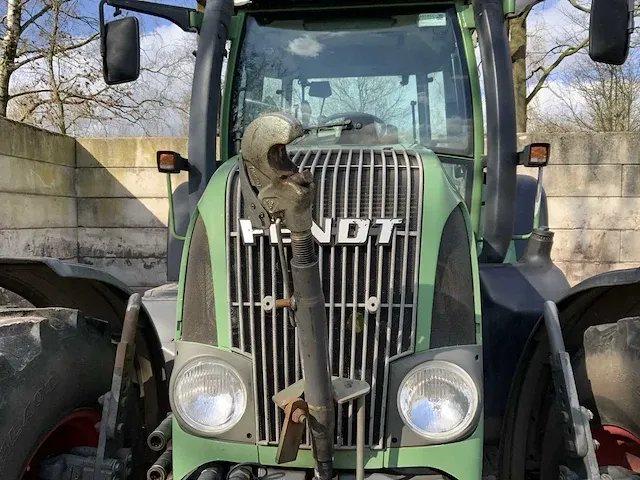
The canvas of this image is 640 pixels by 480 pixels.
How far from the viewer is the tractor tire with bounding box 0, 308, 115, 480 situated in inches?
74.3

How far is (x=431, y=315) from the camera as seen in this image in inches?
79.9

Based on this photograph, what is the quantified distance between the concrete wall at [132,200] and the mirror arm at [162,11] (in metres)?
4.55

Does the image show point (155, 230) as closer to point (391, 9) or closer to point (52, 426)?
point (391, 9)

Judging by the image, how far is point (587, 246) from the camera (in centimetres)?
751

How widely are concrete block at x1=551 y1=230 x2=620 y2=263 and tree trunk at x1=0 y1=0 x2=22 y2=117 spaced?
10.0 metres

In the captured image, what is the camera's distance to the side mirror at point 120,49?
309 centimetres

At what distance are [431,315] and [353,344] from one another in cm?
29

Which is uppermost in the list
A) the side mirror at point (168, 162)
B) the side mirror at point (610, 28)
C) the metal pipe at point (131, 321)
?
the side mirror at point (610, 28)

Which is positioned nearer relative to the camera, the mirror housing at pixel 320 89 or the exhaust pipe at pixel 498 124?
the exhaust pipe at pixel 498 124

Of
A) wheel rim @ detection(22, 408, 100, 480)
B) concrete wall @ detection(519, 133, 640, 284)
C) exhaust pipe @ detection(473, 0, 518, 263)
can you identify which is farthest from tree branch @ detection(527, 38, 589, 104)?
wheel rim @ detection(22, 408, 100, 480)

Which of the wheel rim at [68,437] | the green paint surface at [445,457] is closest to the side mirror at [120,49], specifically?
the wheel rim at [68,437]

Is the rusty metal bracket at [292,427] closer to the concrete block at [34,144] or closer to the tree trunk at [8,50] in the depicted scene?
the concrete block at [34,144]

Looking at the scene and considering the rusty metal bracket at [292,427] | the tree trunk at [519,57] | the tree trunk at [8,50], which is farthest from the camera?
the tree trunk at [8,50]

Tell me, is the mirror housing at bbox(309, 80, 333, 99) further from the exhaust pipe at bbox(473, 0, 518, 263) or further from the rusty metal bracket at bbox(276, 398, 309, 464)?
the rusty metal bracket at bbox(276, 398, 309, 464)
